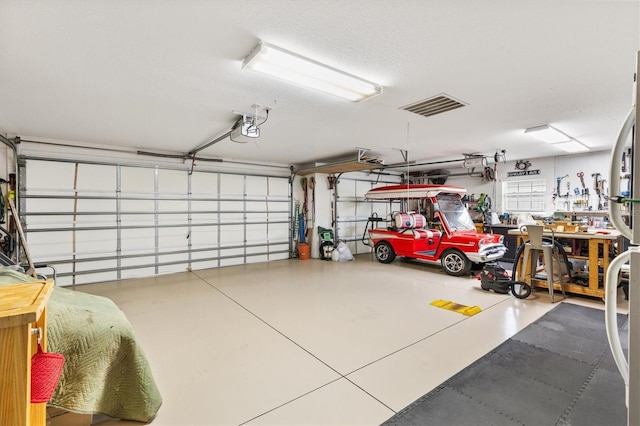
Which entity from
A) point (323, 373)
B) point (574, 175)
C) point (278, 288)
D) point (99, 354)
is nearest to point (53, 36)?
point (99, 354)

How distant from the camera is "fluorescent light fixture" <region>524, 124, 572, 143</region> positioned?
449cm

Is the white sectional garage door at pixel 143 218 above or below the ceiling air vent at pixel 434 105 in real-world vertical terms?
below

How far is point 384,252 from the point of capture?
24.6 feet

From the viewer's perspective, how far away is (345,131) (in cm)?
476

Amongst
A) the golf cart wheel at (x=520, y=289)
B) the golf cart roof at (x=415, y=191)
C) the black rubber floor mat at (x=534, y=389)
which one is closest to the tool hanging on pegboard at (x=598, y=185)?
the golf cart roof at (x=415, y=191)

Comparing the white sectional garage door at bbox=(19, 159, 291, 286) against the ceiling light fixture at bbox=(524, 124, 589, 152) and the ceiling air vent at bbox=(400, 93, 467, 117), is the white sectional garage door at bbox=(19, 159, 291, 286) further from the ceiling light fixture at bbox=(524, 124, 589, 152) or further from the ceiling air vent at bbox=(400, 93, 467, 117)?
the ceiling light fixture at bbox=(524, 124, 589, 152)

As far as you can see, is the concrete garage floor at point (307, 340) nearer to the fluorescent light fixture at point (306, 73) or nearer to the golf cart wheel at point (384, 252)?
the golf cart wheel at point (384, 252)

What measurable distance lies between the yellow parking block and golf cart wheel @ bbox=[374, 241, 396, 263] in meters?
3.07

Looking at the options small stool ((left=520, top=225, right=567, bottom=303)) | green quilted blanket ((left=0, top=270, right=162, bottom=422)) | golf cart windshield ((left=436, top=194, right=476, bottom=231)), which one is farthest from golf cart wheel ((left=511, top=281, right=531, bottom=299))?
green quilted blanket ((left=0, top=270, right=162, bottom=422))

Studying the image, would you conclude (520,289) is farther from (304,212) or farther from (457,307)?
(304,212)

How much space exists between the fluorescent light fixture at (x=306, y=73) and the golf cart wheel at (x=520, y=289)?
148 inches

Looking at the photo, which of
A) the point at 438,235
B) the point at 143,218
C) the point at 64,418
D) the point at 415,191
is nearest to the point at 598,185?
the point at 438,235

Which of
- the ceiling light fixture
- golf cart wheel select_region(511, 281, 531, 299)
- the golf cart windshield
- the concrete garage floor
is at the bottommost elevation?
the concrete garage floor

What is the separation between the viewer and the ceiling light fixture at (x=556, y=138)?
4531 millimetres
